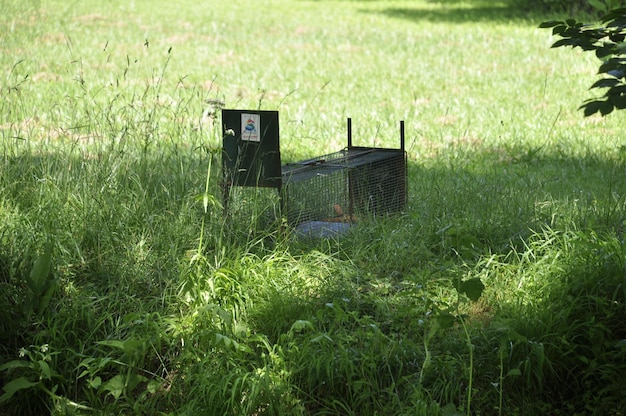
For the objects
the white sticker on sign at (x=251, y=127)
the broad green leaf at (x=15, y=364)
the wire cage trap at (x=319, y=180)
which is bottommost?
the broad green leaf at (x=15, y=364)

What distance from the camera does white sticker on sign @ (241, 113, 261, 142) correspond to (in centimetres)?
490

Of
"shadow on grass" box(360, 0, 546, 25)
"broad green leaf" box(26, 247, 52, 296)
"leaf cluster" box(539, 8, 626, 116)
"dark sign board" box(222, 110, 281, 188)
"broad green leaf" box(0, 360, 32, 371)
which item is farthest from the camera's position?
"shadow on grass" box(360, 0, 546, 25)

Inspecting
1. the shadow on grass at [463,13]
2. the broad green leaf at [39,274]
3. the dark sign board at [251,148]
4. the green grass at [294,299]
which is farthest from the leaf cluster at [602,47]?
the shadow on grass at [463,13]

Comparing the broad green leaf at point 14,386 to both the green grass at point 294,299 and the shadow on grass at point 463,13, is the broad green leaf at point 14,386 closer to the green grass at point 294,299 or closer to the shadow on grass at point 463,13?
the green grass at point 294,299

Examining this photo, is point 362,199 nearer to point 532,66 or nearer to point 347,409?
point 347,409

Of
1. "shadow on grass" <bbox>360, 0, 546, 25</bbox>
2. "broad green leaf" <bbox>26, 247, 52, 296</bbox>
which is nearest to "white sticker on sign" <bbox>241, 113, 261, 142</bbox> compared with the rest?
"broad green leaf" <bbox>26, 247, 52, 296</bbox>

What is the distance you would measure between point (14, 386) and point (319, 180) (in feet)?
7.15

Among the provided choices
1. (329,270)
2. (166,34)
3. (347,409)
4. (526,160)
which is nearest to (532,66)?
(526,160)

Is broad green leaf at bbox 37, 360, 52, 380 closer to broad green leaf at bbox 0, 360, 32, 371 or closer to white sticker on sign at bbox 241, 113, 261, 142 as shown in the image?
broad green leaf at bbox 0, 360, 32, 371

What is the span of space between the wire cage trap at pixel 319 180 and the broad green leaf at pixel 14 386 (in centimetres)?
145

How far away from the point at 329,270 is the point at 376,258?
0.33 metres

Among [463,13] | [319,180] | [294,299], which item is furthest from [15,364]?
[463,13]

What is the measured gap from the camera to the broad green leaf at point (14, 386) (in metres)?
3.84

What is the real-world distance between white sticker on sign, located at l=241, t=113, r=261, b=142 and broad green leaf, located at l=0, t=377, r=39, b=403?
1.74m
